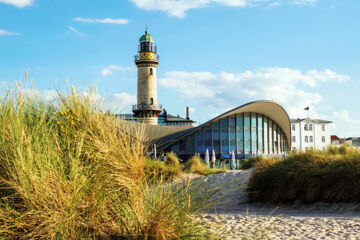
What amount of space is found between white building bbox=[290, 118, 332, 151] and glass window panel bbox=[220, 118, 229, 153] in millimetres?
22350

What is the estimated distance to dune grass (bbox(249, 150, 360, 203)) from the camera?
8172 mm

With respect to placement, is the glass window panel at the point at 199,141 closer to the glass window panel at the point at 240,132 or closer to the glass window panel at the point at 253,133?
the glass window panel at the point at 240,132

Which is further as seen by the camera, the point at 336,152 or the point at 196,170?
the point at 196,170

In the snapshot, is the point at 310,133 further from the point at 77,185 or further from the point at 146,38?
the point at 77,185

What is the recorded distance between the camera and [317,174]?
8.48 meters

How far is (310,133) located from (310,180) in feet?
169

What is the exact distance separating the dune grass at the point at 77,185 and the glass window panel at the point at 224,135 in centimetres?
3131

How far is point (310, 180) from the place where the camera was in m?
8.52

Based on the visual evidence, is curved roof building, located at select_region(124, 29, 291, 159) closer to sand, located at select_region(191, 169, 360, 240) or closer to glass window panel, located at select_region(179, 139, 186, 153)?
glass window panel, located at select_region(179, 139, 186, 153)

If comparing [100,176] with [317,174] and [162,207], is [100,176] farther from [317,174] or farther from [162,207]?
[317,174]

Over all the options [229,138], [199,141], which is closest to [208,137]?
[199,141]

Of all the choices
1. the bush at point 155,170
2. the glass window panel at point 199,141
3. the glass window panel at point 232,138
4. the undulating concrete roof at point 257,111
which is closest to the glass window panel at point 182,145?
the undulating concrete roof at point 257,111

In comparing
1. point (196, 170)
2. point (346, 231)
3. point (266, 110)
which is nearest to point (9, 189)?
point (346, 231)

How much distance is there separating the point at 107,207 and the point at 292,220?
14.1ft
